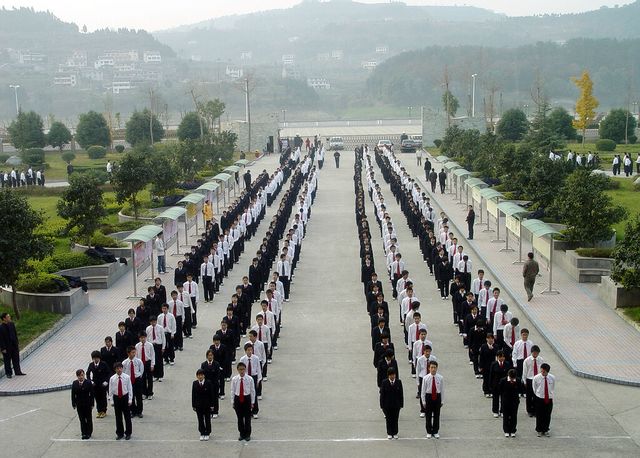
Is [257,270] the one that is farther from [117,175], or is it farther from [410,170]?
[410,170]

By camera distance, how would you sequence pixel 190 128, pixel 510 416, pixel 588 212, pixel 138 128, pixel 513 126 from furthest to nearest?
1. pixel 190 128
2. pixel 138 128
3. pixel 513 126
4. pixel 588 212
5. pixel 510 416

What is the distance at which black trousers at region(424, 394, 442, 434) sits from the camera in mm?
11438

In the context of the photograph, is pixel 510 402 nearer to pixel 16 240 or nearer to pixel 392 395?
pixel 392 395

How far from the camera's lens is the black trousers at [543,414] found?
37.5ft

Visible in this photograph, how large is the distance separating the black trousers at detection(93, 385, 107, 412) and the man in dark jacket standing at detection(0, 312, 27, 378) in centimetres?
244

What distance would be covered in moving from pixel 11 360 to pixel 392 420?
614 centimetres

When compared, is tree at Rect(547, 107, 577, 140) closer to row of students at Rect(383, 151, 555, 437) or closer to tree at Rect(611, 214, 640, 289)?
tree at Rect(611, 214, 640, 289)

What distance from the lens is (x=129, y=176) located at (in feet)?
85.0

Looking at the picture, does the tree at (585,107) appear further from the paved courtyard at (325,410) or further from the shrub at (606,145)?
the paved courtyard at (325,410)

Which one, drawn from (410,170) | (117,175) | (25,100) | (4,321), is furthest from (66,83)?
(4,321)

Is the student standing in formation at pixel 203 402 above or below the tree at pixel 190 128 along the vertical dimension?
below

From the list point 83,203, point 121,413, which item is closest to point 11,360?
point 121,413

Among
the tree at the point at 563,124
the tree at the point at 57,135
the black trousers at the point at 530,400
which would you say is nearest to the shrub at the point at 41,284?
the black trousers at the point at 530,400

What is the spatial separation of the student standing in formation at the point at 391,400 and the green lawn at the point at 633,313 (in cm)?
658
